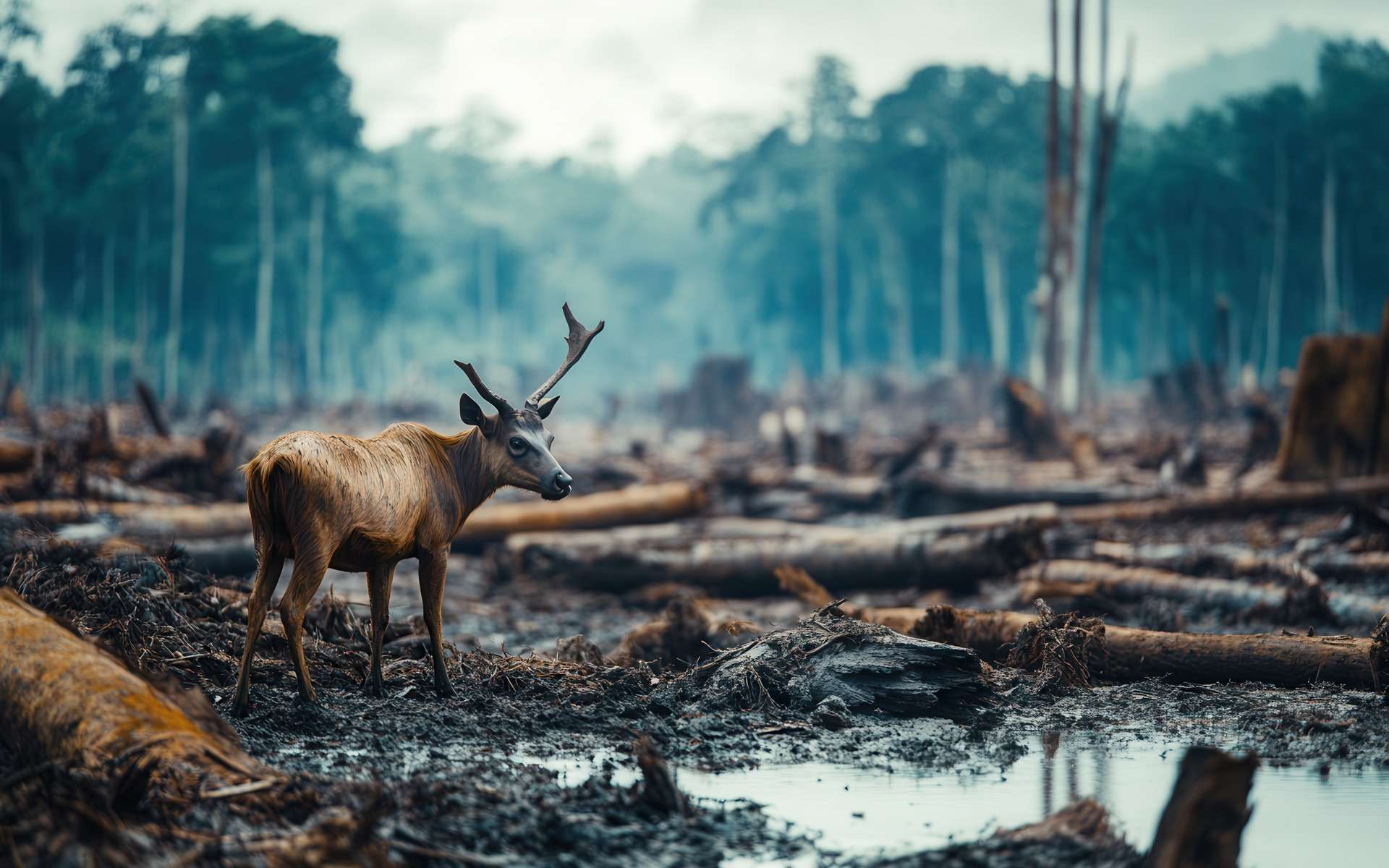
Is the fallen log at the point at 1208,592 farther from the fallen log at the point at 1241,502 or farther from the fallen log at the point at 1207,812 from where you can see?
the fallen log at the point at 1207,812

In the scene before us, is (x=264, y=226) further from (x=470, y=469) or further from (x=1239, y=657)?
(x=1239, y=657)

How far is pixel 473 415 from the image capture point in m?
6.03

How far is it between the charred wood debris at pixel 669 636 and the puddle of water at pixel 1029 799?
0.71 ft

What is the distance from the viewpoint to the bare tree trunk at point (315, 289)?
2557 inches

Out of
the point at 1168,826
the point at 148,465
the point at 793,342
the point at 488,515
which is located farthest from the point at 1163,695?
the point at 793,342

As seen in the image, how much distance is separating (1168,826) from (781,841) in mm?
1301

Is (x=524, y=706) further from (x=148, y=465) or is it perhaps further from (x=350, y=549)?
(x=148, y=465)

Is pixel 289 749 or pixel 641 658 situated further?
pixel 641 658

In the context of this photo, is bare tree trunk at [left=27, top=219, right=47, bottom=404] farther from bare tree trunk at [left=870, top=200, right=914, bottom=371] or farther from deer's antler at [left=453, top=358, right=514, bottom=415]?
bare tree trunk at [left=870, top=200, right=914, bottom=371]

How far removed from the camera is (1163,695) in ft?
21.4

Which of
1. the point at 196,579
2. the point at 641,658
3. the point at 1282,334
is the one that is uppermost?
the point at 1282,334

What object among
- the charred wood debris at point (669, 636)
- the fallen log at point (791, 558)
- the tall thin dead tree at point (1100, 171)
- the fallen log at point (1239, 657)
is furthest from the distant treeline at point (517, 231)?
the fallen log at point (1239, 657)

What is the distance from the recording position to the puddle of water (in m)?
4.26

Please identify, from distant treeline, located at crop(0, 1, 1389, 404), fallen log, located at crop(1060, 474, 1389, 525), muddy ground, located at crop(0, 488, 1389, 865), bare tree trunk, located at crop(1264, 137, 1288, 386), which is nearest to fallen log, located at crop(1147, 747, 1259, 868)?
muddy ground, located at crop(0, 488, 1389, 865)
